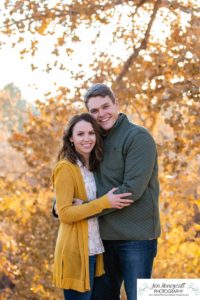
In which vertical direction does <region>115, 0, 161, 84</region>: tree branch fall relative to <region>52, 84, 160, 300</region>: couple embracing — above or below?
above

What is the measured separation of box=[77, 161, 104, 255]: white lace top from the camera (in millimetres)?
3547

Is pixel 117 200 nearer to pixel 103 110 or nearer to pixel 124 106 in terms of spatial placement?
pixel 103 110

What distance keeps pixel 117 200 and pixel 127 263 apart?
374mm

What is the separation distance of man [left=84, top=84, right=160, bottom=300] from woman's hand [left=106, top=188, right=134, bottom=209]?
0.03 metres

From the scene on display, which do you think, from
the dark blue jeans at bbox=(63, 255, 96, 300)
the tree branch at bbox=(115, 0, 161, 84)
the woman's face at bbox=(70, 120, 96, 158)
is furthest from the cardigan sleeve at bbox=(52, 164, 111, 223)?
the tree branch at bbox=(115, 0, 161, 84)

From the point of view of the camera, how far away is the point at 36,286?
10117 millimetres

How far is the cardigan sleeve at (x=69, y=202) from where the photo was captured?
11.2ft

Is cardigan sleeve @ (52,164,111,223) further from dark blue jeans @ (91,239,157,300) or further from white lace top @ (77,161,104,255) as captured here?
dark blue jeans @ (91,239,157,300)

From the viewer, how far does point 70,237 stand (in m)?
3.51

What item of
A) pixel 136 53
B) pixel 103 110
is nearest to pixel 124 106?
pixel 136 53

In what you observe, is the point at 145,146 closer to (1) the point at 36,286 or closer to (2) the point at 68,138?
(2) the point at 68,138

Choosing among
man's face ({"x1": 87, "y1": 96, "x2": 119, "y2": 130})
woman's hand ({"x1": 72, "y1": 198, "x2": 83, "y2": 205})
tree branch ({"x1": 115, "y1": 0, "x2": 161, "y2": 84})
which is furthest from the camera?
tree branch ({"x1": 115, "y1": 0, "x2": 161, "y2": 84})

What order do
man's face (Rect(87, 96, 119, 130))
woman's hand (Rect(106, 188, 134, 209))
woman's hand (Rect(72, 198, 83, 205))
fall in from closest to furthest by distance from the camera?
1. woman's hand (Rect(106, 188, 134, 209))
2. woman's hand (Rect(72, 198, 83, 205))
3. man's face (Rect(87, 96, 119, 130))

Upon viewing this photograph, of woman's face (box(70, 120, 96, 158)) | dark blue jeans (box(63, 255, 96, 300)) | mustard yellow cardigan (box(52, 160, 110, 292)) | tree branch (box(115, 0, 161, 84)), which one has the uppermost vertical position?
tree branch (box(115, 0, 161, 84))
